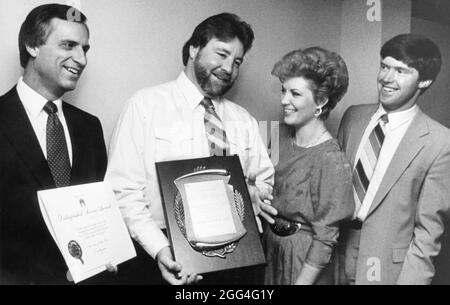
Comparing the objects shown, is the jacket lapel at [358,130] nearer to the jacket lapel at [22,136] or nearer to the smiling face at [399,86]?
the smiling face at [399,86]

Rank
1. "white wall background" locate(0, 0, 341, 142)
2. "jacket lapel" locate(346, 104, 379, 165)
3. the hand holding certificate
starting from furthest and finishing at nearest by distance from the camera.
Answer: "jacket lapel" locate(346, 104, 379, 165) < "white wall background" locate(0, 0, 341, 142) < the hand holding certificate

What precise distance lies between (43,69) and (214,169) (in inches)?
18.0

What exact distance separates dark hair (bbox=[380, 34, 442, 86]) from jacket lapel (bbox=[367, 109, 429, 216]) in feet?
0.40

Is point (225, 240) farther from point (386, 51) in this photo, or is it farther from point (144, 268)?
point (386, 51)

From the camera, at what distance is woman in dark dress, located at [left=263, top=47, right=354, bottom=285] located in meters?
1.09

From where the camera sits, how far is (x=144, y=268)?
117cm

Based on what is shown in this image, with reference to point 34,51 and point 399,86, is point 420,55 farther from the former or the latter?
point 34,51

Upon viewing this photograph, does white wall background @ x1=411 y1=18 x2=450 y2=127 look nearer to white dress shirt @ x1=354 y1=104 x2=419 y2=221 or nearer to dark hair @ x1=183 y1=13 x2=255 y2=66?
white dress shirt @ x1=354 y1=104 x2=419 y2=221

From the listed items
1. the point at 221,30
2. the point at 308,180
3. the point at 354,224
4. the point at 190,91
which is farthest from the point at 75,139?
the point at 354,224

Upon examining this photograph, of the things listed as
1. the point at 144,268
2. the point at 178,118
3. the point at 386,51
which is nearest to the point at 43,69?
the point at 178,118

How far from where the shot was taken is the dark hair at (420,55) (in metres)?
1.18

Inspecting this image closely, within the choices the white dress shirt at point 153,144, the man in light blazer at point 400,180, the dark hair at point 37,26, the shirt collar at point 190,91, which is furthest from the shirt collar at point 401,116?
the dark hair at point 37,26

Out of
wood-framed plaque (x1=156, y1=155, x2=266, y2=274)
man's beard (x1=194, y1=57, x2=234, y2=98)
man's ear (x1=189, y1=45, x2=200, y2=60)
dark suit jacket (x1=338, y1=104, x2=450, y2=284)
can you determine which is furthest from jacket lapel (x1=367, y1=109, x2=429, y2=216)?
man's ear (x1=189, y1=45, x2=200, y2=60)

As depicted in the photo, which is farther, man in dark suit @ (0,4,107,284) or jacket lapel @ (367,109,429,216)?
jacket lapel @ (367,109,429,216)
